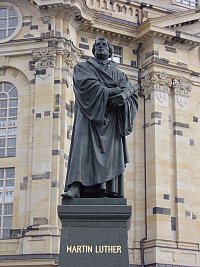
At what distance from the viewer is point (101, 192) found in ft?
31.8

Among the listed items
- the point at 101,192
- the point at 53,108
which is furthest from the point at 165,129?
the point at 101,192

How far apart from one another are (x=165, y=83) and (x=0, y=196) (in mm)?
10243

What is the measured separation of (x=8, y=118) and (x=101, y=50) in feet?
69.2

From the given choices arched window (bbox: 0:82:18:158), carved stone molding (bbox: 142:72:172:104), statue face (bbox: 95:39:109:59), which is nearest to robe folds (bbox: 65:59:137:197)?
statue face (bbox: 95:39:109:59)

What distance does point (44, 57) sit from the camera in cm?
3041

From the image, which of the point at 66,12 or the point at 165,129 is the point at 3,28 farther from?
the point at 165,129

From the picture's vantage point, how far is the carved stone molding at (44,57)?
99.2 ft

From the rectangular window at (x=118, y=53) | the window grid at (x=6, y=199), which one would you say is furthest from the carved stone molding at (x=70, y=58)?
the window grid at (x=6, y=199)

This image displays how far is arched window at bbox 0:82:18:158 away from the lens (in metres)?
30.7

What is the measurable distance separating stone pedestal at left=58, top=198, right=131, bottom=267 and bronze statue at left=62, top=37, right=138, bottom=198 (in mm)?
342

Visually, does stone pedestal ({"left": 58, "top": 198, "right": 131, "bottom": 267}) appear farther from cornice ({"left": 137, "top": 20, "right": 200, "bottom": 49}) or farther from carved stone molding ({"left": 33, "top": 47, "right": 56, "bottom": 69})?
cornice ({"left": 137, "top": 20, "right": 200, "bottom": 49})

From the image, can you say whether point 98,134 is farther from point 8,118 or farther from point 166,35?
point 166,35

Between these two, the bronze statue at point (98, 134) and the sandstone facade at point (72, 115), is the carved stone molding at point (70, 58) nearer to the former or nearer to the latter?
the sandstone facade at point (72, 115)

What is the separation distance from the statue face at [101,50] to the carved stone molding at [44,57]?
64.9 ft
